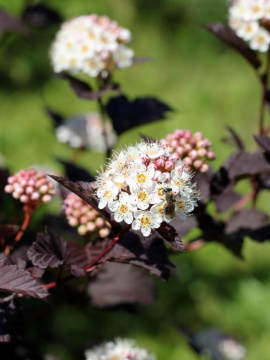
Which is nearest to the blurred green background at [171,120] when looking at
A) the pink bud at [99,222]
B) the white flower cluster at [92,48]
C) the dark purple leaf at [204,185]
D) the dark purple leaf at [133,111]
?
the dark purple leaf at [133,111]

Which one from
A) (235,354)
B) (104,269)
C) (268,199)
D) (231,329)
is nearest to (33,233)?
(104,269)

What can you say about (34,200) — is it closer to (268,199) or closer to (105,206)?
(105,206)

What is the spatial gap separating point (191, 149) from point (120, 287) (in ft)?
1.98

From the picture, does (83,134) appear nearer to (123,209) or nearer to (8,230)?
(8,230)

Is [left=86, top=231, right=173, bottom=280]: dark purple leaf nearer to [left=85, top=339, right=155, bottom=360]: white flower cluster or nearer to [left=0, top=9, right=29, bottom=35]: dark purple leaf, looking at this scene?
[left=85, top=339, right=155, bottom=360]: white flower cluster

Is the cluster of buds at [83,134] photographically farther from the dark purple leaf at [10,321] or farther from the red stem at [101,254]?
the dark purple leaf at [10,321]

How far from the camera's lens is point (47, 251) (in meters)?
1.43

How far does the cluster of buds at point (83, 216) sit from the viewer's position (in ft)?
5.34

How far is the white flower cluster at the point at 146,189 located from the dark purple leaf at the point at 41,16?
4.39 feet

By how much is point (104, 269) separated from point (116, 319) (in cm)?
141

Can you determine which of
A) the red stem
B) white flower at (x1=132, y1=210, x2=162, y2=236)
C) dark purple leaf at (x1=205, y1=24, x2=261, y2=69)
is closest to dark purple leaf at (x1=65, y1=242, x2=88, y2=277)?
the red stem

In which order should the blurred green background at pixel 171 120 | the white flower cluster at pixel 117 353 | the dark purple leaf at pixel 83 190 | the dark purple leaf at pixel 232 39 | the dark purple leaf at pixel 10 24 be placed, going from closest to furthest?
1. the dark purple leaf at pixel 83 190
2. the white flower cluster at pixel 117 353
3. the dark purple leaf at pixel 232 39
4. the dark purple leaf at pixel 10 24
5. the blurred green background at pixel 171 120

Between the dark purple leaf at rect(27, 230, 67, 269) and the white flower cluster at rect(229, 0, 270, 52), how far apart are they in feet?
3.40

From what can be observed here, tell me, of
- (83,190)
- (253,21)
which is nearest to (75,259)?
(83,190)
